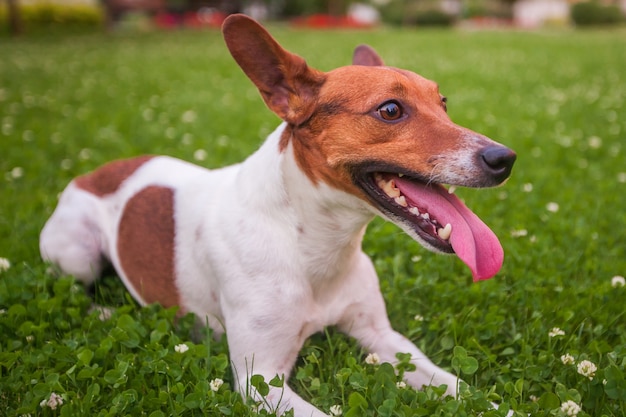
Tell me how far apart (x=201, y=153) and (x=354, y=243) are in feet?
11.2

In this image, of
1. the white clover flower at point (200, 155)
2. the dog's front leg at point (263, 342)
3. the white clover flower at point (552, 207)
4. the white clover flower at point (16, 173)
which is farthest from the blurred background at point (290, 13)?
the dog's front leg at point (263, 342)

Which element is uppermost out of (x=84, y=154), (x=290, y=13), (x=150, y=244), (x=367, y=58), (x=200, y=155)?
(x=367, y=58)

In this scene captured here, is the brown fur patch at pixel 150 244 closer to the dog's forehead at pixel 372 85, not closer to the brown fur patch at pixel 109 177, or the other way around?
the brown fur patch at pixel 109 177

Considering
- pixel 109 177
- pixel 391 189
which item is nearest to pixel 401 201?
pixel 391 189

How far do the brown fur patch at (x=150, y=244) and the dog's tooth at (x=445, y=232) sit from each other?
5.19ft

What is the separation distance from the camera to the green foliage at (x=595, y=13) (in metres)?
40.0

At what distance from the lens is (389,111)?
A: 2.79 m

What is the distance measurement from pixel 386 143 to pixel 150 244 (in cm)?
162

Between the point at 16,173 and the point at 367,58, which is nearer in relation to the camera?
the point at 367,58

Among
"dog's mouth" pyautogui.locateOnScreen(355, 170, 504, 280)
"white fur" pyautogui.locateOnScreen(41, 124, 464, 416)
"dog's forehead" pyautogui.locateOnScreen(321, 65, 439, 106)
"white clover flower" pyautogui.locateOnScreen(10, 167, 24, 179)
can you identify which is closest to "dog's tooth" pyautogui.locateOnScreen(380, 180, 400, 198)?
"dog's mouth" pyautogui.locateOnScreen(355, 170, 504, 280)

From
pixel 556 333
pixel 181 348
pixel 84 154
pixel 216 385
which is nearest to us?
pixel 216 385

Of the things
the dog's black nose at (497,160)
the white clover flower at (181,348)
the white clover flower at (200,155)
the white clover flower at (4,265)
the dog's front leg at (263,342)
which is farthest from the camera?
the white clover flower at (200,155)

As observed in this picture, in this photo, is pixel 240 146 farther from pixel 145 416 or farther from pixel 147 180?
pixel 145 416

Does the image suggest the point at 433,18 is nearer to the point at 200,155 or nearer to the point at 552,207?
the point at 200,155
